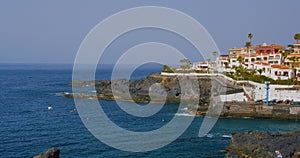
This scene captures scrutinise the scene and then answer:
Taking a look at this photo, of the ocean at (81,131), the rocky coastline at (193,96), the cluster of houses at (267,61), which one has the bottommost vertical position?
the ocean at (81,131)

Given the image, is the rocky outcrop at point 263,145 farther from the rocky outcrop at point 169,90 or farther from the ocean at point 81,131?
the rocky outcrop at point 169,90

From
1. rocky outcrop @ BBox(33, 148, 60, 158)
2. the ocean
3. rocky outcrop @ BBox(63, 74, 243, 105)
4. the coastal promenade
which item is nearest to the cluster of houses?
the coastal promenade

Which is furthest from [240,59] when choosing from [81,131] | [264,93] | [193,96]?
[81,131]

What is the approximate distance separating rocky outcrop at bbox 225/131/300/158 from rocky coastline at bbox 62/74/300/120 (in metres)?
17.1

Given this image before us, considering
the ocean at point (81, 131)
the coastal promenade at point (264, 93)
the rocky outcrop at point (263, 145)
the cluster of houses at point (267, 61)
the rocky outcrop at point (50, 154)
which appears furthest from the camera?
the cluster of houses at point (267, 61)

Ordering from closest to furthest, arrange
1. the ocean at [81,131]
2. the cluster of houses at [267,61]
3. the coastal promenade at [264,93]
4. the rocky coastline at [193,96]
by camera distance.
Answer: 1. the ocean at [81,131]
2. the rocky coastline at [193,96]
3. the coastal promenade at [264,93]
4. the cluster of houses at [267,61]

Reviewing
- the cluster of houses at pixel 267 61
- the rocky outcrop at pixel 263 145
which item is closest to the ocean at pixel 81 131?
the rocky outcrop at pixel 263 145

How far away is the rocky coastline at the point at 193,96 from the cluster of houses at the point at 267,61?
31.1 feet

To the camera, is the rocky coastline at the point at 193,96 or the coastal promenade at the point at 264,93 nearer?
the rocky coastline at the point at 193,96

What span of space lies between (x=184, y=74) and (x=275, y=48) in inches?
922

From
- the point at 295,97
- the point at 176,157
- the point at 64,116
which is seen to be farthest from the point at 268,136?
the point at 64,116

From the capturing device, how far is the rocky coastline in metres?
49.6

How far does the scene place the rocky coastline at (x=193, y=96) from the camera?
49594 mm

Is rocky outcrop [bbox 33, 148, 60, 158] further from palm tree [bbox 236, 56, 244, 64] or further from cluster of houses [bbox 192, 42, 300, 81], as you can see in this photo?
palm tree [bbox 236, 56, 244, 64]
